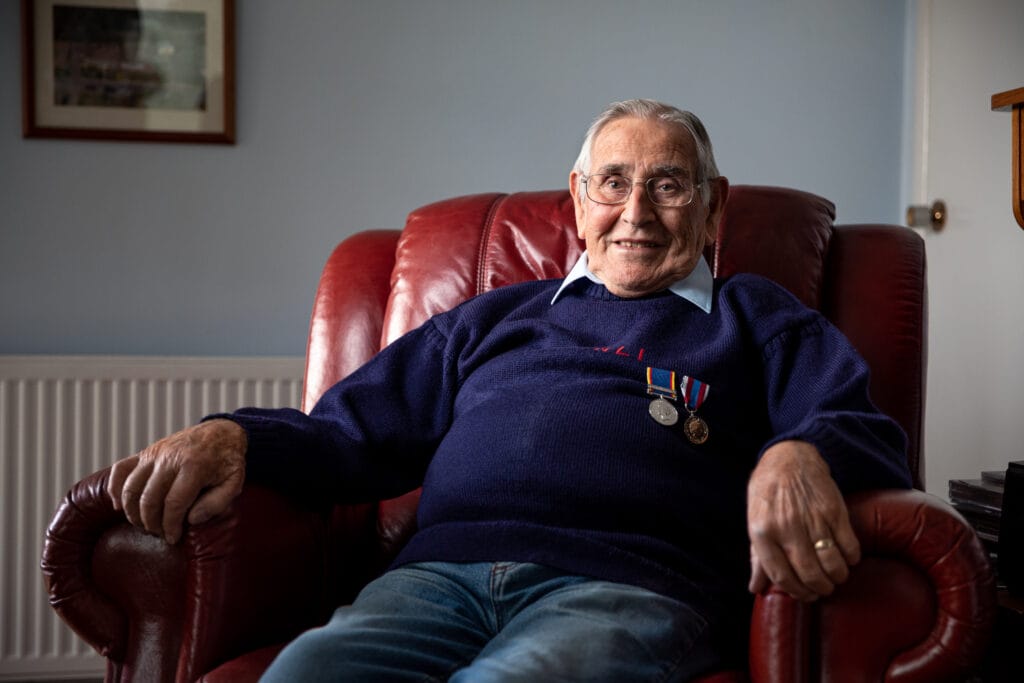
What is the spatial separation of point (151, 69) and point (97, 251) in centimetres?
48

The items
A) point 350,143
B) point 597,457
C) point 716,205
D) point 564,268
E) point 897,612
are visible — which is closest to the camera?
point 897,612

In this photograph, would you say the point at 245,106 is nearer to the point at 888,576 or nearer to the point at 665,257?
the point at 665,257

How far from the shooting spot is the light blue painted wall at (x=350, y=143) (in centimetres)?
245

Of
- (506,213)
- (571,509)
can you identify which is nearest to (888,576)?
(571,509)

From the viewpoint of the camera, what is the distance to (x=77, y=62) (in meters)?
2.43

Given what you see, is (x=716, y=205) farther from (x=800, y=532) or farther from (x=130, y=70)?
(x=130, y=70)

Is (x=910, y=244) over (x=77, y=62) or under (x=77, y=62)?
under

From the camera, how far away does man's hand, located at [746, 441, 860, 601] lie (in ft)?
3.37

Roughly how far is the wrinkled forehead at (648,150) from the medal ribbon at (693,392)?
353 mm

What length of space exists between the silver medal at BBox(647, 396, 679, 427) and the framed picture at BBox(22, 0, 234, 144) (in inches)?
61.8

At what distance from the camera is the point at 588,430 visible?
52.2 inches

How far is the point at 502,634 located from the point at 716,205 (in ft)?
2.69

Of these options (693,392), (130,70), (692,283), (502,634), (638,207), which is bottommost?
(502,634)

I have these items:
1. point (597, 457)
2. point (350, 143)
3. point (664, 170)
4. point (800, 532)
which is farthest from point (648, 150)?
point (350, 143)
